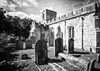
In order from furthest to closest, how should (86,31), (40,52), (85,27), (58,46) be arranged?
(85,27), (86,31), (58,46), (40,52)

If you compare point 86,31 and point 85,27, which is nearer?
point 86,31

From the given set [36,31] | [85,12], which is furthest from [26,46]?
[85,12]

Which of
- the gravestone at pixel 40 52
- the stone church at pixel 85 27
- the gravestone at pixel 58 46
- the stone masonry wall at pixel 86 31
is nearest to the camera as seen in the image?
the gravestone at pixel 40 52

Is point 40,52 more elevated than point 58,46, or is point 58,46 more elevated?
point 58,46

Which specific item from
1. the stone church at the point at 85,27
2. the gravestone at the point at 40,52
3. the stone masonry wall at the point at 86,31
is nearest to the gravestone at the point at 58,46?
the stone church at the point at 85,27

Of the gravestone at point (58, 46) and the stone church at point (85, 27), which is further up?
the stone church at point (85, 27)

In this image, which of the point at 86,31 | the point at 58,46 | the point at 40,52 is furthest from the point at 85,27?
the point at 40,52

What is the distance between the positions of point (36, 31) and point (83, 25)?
12876 mm

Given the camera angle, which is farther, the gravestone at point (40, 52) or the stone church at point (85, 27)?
the stone church at point (85, 27)

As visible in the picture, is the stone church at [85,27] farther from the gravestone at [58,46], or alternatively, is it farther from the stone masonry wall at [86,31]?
the gravestone at [58,46]

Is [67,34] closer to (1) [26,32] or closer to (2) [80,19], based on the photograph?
(2) [80,19]

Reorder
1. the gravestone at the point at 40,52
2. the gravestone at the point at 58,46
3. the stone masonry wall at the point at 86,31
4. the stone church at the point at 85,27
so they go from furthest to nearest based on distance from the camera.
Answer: the stone masonry wall at the point at 86,31 → the stone church at the point at 85,27 → the gravestone at the point at 58,46 → the gravestone at the point at 40,52

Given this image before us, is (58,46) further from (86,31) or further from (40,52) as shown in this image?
(86,31)

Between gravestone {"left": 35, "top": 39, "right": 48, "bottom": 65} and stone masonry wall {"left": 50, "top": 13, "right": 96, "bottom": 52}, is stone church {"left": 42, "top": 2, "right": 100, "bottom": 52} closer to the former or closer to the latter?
stone masonry wall {"left": 50, "top": 13, "right": 96, "bottom": 52}
